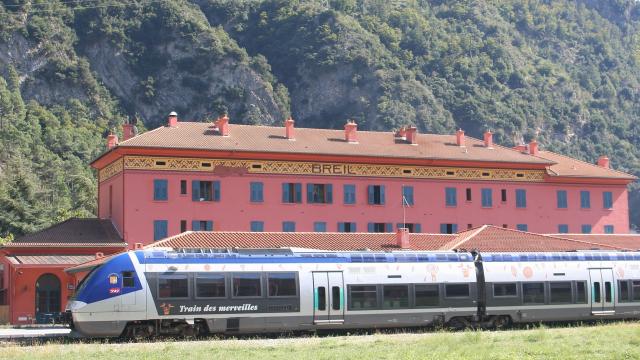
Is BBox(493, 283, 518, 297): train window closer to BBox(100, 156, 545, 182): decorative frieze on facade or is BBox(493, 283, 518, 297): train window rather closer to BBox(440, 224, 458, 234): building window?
BBox(100, 156, 545, 182): decorative frieze on facade

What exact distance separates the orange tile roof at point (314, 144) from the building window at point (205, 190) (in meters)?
2.23

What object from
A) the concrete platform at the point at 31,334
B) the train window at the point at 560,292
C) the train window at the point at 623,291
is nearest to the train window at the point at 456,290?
the train window at the point at 560,292

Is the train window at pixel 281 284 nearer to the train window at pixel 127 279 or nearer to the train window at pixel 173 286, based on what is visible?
the train window at pixel 173 286

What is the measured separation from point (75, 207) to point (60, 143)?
113 feet

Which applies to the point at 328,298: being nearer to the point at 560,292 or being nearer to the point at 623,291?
the point at 560,292

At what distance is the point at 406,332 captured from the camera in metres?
40.9

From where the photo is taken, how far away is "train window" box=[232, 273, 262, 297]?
38406mm

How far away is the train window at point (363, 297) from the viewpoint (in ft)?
132

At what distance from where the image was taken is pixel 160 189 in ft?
215

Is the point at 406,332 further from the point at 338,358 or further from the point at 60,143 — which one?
the point at 60,143

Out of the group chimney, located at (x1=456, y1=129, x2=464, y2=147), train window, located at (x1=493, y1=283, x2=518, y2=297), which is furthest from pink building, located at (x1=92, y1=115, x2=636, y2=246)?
train window, located at (x1=493, y1=283, x2=518, y2=297)

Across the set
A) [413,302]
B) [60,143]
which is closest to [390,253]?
[413,302]

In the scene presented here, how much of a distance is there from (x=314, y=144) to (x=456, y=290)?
30392mm

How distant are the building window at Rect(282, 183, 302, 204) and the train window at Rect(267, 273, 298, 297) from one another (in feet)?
95.2
